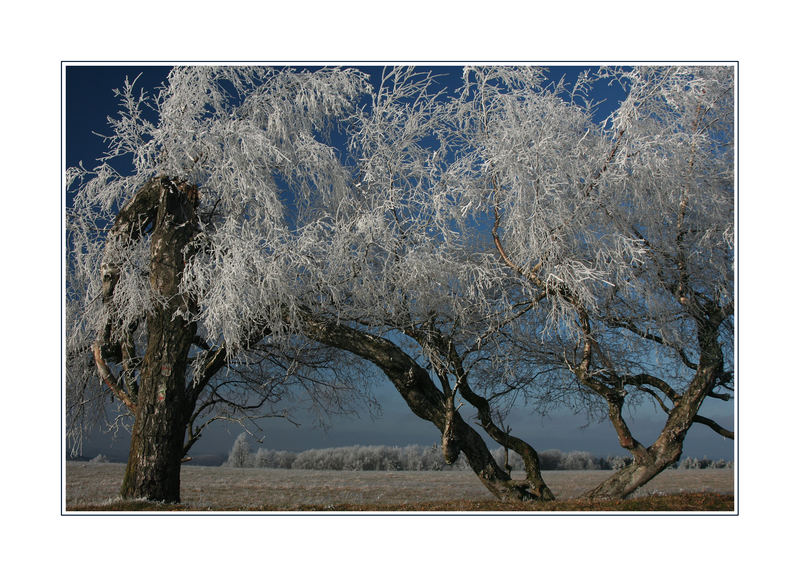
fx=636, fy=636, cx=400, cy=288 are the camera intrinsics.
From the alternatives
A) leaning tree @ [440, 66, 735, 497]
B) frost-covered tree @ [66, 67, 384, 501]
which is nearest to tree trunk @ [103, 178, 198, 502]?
frost-covered tree @ [66, 67, 384, 501]

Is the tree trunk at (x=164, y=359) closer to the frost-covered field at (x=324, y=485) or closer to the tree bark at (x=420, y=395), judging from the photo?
the frost-covered field at (x=324, y=485)

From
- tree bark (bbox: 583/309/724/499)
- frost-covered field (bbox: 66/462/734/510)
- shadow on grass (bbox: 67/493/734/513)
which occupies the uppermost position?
tree bark (bbox: 583/309/724/499)

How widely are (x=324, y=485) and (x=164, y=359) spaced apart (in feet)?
10.7

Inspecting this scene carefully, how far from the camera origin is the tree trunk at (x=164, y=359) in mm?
6754

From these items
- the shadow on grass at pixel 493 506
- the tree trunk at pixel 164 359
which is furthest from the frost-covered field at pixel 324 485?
the tree trunk at pixel 164 359

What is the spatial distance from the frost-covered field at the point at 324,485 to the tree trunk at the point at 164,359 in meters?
0.53

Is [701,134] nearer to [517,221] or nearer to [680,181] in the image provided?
[680,181]

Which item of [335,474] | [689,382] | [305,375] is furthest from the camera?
[335,474]

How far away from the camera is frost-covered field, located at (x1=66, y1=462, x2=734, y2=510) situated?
7.40 meters

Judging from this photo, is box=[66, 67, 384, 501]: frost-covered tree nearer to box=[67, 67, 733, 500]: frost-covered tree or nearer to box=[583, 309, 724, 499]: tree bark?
box=[67, 67, 733, 500]: frost-covered tree

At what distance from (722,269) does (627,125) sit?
2065 mm

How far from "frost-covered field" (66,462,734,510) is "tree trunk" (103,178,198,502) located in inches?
21.1
